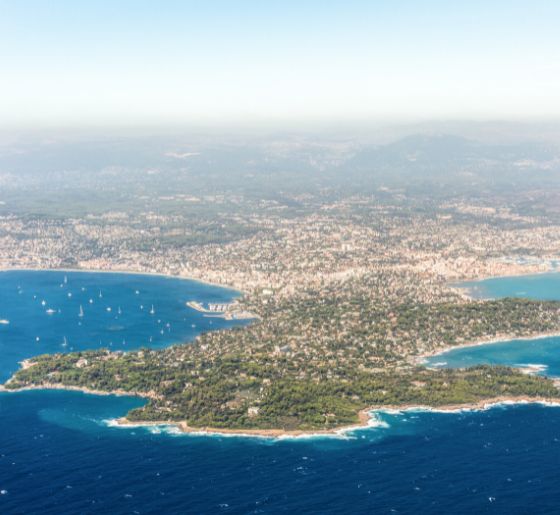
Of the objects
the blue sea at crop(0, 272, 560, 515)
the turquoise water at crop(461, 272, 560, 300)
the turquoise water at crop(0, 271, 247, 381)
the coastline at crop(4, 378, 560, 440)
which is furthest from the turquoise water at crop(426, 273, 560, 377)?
the turquoise water at crop(0, 271, 247, 381)

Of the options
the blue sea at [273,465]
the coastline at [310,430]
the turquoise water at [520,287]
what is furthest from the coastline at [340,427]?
the turquoise water at [520,287]

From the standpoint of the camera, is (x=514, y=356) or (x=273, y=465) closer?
(x=273, y=465)

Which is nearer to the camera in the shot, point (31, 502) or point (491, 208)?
point (31, 502)

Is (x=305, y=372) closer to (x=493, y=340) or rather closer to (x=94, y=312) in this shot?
(x=493, y=340)

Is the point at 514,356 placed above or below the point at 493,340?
below

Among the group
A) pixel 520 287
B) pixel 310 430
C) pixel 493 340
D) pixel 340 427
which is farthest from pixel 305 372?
pixel 520 287

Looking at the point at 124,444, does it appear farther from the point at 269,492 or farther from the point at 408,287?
the point at 408,287

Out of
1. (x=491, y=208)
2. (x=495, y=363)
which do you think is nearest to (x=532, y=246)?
(x=491, y=208)

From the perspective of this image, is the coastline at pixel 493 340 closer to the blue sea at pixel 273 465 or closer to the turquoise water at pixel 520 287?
the blue sea at pixel 273 465
